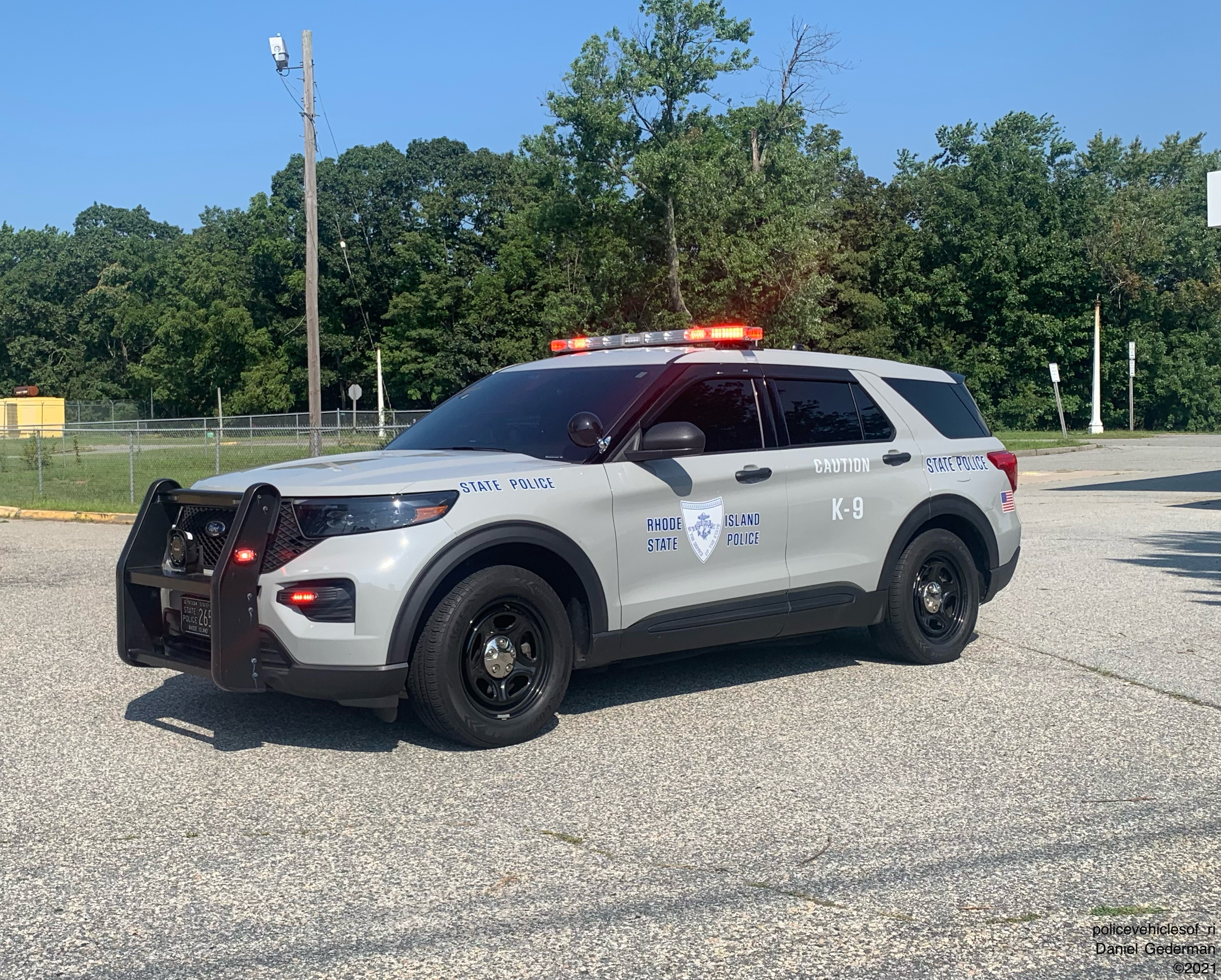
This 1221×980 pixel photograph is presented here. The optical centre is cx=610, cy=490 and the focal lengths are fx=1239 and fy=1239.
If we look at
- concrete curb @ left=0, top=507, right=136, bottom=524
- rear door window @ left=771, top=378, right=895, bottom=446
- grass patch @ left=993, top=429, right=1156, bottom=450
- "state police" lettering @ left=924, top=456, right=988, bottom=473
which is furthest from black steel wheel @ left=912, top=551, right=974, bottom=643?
grass patch @ left=993, top=429, right=1156, bottom=450

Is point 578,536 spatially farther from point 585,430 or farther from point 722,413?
point 722,413

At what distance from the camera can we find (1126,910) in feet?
12.7

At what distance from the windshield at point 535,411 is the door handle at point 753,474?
683 mm

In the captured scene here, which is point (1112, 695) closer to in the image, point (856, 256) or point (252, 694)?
point (252, 694)

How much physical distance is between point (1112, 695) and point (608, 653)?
9.51ft

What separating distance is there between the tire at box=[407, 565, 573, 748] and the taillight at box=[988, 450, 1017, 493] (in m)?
3.51

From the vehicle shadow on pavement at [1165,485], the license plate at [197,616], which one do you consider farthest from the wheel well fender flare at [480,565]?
the vehicle shadow on pavement at [1165,485]

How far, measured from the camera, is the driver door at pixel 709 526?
609cm

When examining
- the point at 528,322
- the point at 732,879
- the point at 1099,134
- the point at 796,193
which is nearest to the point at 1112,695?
the point at 732,879

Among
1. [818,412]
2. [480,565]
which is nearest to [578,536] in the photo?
[480,565]

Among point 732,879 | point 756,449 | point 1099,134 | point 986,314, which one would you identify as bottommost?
point 732,879

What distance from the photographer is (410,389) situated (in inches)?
2741

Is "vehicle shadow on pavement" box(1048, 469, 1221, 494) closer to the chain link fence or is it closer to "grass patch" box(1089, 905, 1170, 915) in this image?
the chain link fence

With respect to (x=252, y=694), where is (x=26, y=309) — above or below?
above
